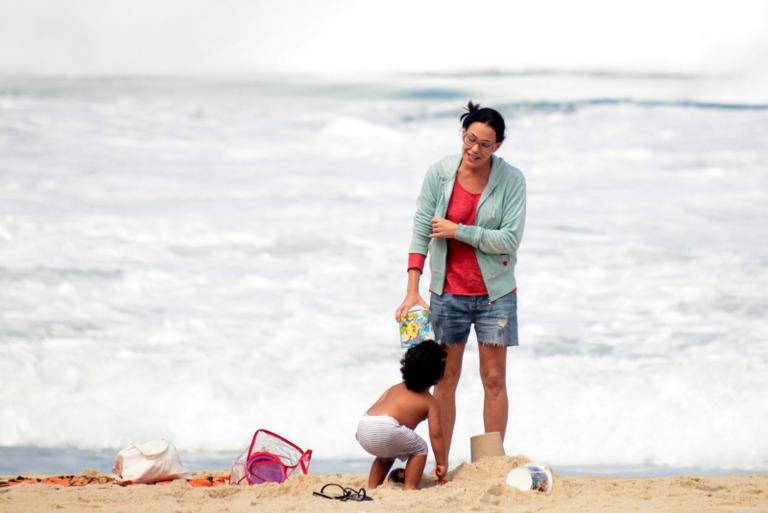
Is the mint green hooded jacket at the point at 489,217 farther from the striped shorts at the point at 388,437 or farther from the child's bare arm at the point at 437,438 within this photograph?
the striped shorts at the point at 388,437

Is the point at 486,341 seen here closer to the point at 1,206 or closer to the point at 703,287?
the point at 703,287

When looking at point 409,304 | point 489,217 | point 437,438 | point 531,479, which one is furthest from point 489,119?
point 531,479

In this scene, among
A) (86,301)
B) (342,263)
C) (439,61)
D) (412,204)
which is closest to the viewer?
(86,301)

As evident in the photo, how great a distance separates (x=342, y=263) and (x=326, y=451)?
4.77 metres

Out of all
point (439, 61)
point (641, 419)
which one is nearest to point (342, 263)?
point (641, 419)

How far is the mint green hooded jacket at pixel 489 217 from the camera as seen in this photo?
4.05 meters

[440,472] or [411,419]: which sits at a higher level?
[411,419]

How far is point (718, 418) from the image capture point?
611 centimetres

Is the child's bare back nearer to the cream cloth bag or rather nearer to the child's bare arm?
the child's bare arm

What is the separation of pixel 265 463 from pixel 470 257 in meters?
1.13

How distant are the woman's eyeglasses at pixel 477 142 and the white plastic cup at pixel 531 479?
1.13m

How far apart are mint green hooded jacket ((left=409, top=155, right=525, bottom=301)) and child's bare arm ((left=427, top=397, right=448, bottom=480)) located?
0.44 m

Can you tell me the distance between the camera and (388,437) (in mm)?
3881

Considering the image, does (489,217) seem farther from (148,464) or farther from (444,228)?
(148,464)
